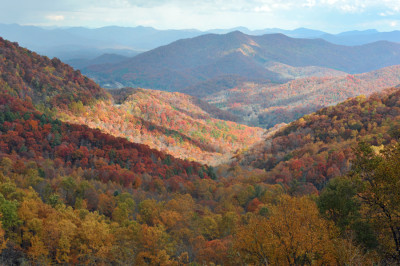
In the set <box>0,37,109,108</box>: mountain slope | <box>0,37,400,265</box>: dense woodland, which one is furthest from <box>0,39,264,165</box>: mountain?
<box>0,37,400,265</box>: dense woodland

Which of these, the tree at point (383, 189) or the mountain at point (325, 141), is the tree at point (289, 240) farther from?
the mountain at point (325, 141)

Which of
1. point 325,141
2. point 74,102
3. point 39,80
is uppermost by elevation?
point 39,80

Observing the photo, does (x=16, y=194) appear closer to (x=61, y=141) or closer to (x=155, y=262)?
(x=155, y=262)

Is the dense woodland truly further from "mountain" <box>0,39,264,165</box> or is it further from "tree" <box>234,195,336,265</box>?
"mountain" <box>0,39,264,165</box>

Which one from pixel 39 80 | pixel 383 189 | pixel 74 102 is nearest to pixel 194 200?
pixel 383 189

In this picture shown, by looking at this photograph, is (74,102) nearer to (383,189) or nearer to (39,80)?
(39,80)

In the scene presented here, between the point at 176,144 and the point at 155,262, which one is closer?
the point at 155,262

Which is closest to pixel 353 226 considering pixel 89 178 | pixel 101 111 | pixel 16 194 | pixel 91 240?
pixel 91 240

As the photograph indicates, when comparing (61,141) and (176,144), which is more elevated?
(61,141)
